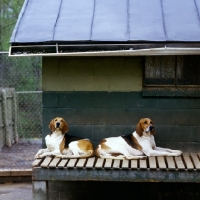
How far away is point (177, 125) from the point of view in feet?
26.5

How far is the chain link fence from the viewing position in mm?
11836

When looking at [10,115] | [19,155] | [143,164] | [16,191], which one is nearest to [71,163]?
[143,164]

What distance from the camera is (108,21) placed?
782 cm

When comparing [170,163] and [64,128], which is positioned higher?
[64,128]

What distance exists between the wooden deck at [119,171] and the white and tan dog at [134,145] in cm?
29

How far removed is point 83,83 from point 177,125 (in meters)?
1.64

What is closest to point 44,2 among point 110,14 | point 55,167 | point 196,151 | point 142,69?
A: point 110,14

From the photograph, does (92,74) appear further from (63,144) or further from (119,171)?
(119,171)

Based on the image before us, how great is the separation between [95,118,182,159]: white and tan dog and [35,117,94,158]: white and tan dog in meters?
0.20

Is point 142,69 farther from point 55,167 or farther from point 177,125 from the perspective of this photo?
point 55,167

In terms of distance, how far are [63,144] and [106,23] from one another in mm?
1971

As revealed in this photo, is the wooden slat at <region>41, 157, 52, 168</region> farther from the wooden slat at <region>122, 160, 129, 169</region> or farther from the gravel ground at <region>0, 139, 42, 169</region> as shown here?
the gravel ground at <region>0, 139, 42, 169</region>

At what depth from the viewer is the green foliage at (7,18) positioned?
1914 cm

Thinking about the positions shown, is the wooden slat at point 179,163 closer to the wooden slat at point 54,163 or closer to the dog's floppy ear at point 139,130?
the dog's floppy ear at point 139,130
